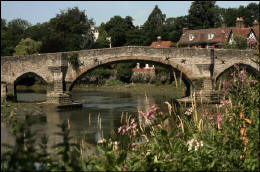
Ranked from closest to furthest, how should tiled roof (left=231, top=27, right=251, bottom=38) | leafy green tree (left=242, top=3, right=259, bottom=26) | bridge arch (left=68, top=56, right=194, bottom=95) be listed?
1. bridge arch (left=68, top=56, right=194, bottom=95)
2. tiled roof (left=231, top=27, right=251, bottom=38)
3. leafy green tree (left=242, top=3, right=259, bottom=26)

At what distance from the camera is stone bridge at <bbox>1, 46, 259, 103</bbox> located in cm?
2614

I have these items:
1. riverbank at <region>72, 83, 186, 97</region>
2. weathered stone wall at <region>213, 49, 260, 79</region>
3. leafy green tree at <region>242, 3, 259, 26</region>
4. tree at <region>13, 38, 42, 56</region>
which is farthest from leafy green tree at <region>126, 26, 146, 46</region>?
leafy green tree at <region>242, 3, 259, 26</region>

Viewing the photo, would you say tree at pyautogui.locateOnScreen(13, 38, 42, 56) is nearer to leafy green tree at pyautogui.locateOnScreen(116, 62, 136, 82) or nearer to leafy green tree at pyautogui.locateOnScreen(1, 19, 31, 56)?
leafy green tree at pyautogui.locateOnScreen(1, 19, 31, 56)

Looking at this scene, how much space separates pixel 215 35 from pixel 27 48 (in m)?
18.9

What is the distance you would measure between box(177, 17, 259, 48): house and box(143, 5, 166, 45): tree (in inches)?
281

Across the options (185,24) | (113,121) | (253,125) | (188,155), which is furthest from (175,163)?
(185,24)

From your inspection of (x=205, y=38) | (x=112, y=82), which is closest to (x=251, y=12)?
(x=205, y=38)

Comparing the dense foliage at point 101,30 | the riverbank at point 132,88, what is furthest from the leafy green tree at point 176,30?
the riverbank at point 132,88

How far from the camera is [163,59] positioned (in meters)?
26.5

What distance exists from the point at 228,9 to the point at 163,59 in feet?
161

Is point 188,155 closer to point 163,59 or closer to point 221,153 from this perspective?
point 221,153

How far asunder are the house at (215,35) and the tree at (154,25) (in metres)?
7.14

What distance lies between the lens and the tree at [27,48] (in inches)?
1692

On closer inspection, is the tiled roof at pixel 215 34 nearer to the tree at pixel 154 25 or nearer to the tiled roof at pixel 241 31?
the tiled roof at pixel 241 31
